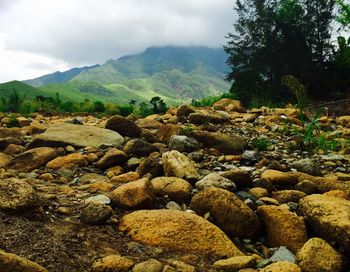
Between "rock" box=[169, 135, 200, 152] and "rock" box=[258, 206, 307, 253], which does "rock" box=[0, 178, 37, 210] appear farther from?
"rock" box=[169, 135, 200, 152]

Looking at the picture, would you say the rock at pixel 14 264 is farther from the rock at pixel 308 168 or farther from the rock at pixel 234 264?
the rock at pixel 308 168

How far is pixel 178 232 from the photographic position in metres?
3.37

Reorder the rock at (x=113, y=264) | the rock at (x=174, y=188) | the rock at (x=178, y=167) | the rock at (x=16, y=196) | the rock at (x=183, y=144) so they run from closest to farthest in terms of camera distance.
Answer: the rock at (x=113, y=264) → the rock at (x=16, y=196) → the rock at (x=174, y=188) → the rock at (x=178, y=167) → the rock at (x=183, y=144)

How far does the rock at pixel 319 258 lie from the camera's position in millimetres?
3078

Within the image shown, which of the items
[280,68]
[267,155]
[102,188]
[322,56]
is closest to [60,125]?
[102,188]

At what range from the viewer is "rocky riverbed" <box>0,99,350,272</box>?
2.99 metres

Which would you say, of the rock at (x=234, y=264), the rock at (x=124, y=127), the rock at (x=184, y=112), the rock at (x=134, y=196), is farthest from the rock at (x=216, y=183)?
the rock at (x=184, y=112)

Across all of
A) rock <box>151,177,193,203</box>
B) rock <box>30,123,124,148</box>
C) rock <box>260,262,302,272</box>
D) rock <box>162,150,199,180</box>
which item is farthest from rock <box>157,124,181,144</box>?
rock <box>260,262,302,272</box>

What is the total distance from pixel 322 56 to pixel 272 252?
24.5 metres

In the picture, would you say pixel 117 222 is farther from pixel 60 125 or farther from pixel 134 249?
pixel 60 125

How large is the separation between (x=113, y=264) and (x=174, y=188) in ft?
5.18

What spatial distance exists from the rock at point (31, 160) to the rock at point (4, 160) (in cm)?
9

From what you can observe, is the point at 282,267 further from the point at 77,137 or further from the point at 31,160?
the point at 77,137

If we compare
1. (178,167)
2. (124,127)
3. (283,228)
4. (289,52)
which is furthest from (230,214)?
(289,52)
